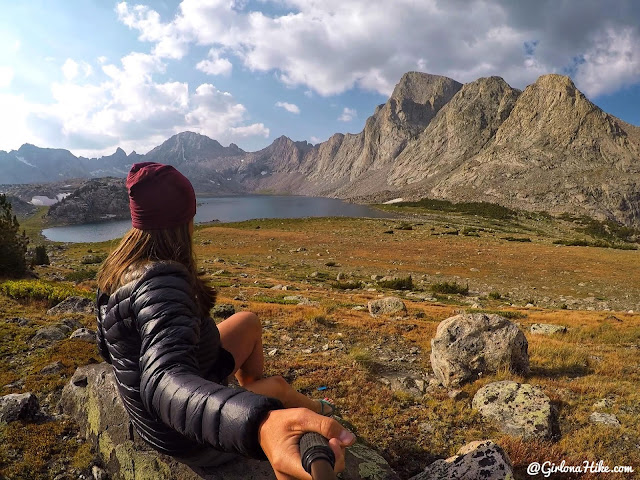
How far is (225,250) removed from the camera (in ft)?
134

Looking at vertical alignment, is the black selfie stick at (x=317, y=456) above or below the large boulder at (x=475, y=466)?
above

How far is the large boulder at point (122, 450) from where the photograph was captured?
10.5ft

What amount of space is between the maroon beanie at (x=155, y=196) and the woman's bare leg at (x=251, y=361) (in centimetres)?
162

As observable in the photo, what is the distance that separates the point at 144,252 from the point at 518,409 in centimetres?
594

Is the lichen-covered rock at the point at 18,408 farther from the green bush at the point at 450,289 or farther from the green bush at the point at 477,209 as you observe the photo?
the green bush at the point at 477,209

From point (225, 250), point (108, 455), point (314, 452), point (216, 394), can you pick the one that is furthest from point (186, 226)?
point (225, 250)

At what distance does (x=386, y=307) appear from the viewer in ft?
47.0

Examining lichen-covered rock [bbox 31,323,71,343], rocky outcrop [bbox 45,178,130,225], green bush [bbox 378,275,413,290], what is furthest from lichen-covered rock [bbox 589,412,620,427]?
rocky outcrop [bbox 45,178,130,225]

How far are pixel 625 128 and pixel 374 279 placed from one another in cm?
18613

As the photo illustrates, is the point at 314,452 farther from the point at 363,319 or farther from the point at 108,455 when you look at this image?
the point at 363,319

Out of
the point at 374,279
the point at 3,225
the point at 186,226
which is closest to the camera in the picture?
the point at 186,226

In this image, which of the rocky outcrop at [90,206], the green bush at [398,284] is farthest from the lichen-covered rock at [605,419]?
the rocky outcrop at [90,206]

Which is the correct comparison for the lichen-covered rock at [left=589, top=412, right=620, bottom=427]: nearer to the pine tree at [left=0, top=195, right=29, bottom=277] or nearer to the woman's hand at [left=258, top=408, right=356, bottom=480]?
the woman's hand at [left=258, top=408, right=356, bottom=480]

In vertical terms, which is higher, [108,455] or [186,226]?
[186,226]
